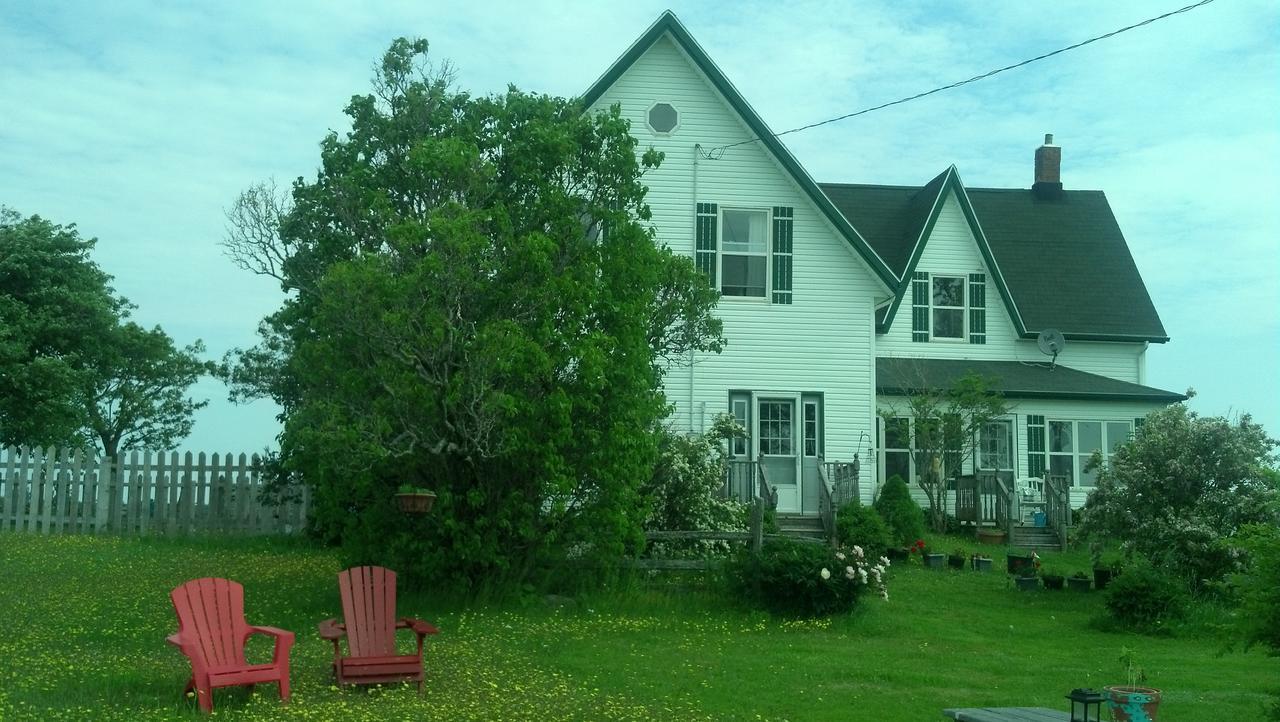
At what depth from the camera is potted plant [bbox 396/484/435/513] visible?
13.9 metres

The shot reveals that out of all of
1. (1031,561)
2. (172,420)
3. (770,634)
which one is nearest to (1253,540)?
(770,634)

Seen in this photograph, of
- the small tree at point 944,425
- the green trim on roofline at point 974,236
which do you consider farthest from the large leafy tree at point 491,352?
the green trim on roofline at point 974,236

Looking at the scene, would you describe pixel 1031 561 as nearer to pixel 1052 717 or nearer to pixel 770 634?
pixel 770 634

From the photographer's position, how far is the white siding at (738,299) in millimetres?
23391

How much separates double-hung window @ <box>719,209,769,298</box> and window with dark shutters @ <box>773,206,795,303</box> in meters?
0.15

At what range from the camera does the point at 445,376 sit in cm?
1404

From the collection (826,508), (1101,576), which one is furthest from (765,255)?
(1101,576)

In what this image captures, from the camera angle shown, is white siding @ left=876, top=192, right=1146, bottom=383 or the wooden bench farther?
white siding @ left=876, top=192, right=1146, bottom=383

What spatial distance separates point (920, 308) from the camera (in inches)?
A: 1105

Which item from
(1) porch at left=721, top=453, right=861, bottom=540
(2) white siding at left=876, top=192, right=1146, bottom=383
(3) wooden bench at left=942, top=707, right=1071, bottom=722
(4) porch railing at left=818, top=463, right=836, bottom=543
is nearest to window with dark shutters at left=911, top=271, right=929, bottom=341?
(2) white siding at left=876, top=192, right=1146, bottom=383

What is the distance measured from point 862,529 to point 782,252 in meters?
5.79

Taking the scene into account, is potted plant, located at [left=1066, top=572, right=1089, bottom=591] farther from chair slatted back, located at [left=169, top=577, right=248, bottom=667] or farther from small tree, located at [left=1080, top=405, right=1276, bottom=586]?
chair slatted back, located at [left=169, top=577, right=248, bottom=667]

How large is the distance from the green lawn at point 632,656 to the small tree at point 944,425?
5.82 meters

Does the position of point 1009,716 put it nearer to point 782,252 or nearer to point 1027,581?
point 1027,581
